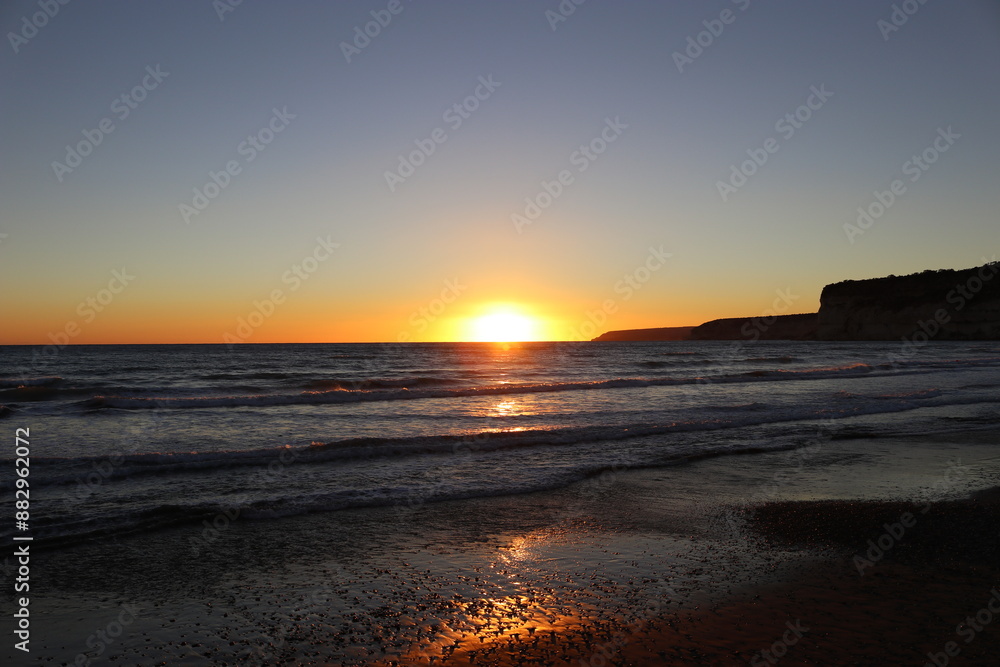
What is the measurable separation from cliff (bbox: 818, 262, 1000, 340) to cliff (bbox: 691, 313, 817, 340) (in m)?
28.3

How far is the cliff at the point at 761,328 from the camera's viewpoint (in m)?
140

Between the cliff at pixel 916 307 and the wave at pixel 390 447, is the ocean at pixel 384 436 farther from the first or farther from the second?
the cliff at pixel 916 307

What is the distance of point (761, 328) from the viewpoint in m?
167

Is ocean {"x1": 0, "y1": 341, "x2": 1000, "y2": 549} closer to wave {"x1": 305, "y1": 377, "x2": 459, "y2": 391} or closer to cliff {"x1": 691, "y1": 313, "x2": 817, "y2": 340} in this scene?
wave {"x1": 305, "y1": 377, "x2": 459, "y2": 391}

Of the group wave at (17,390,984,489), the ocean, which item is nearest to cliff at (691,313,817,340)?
the ocean

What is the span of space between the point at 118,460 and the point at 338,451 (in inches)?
166

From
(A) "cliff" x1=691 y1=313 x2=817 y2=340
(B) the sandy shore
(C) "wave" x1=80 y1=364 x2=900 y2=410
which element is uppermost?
(A) "cliff" x1=691 y1=313 x2=817 y2=340

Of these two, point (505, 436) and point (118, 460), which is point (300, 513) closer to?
point (118, 460)

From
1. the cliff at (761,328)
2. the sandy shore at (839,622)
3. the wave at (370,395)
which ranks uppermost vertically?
the cliff at (761,328)

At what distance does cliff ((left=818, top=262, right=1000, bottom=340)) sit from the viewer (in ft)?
281

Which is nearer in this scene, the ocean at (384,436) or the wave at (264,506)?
the wave at (264,506)

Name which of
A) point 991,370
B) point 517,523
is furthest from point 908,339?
point 517,523

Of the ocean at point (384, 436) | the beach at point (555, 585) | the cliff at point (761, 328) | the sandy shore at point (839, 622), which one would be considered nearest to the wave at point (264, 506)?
the ocean at point (384, 436)

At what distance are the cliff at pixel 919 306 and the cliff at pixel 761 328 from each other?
1113 inches
